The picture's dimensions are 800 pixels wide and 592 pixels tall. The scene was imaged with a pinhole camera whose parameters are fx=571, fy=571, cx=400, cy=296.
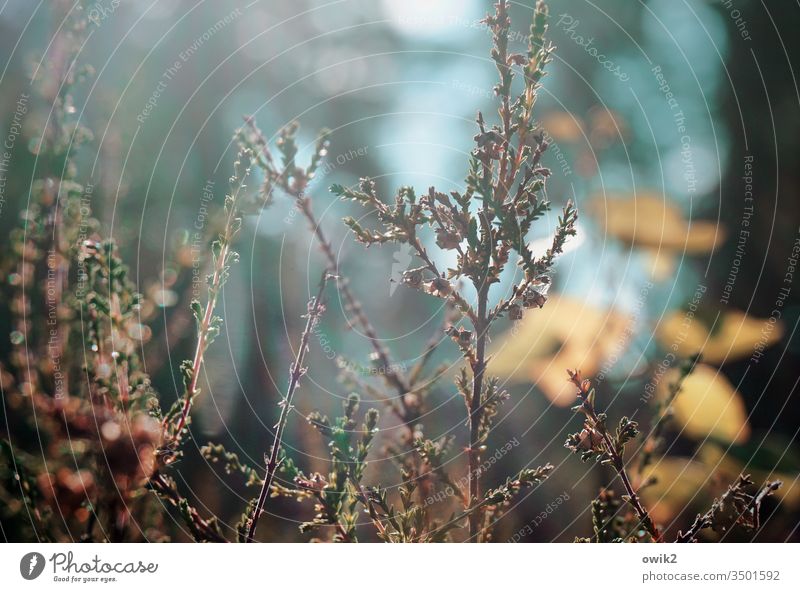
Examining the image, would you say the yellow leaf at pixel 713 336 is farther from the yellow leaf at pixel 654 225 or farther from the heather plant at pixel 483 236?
the heather plant at pixel 483 236

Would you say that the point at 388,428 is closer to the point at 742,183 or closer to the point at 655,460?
the point at 655,460
